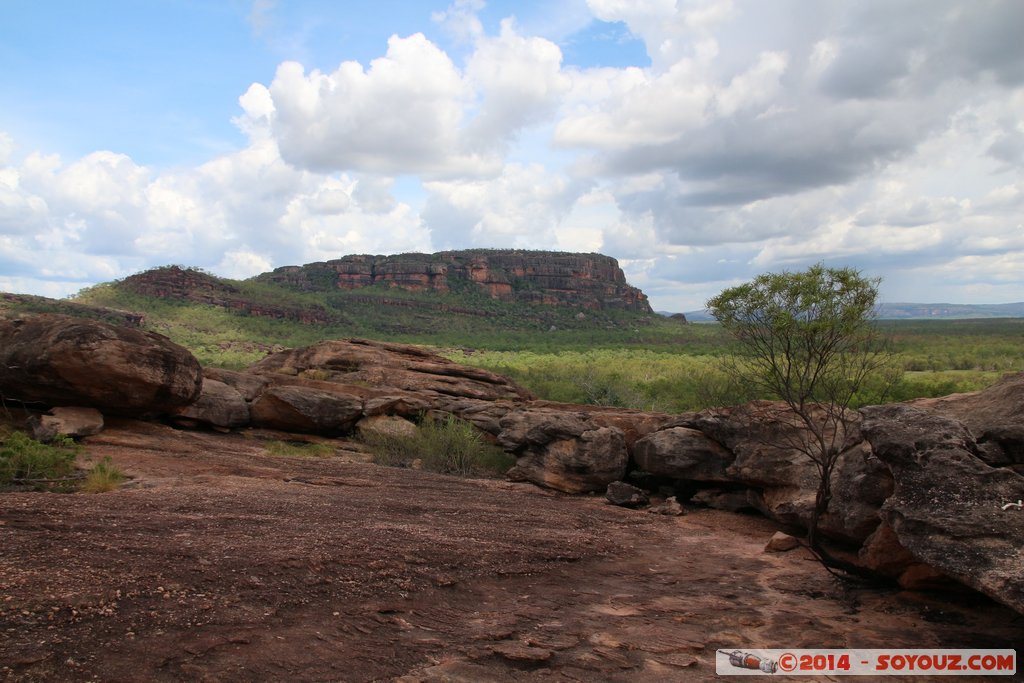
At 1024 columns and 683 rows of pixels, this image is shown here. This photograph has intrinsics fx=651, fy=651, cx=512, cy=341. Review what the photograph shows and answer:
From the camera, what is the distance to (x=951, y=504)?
6613mm

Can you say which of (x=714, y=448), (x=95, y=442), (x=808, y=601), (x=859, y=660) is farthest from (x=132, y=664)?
(x=714, y=448)

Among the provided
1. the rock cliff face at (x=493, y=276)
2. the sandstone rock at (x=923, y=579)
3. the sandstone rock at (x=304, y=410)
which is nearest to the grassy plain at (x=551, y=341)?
the rock cliff face at (x=493, y=276)

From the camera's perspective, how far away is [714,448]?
14.7 metres

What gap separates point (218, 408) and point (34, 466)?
8.43 meters

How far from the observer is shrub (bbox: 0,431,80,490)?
974 cm

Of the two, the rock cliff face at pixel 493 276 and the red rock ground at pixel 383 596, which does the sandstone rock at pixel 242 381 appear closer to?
the red rock ground at pixel 383 596

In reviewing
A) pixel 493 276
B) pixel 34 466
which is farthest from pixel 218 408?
pixel 493 276

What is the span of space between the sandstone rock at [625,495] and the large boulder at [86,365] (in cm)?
1067

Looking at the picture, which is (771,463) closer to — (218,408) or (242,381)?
(218,408)

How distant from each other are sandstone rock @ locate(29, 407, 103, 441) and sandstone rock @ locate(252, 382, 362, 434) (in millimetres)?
4993

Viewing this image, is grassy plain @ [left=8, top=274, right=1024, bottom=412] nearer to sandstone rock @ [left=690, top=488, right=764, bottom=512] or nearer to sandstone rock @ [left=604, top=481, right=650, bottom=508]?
sandstone rock @ [left=690, top=488, right=764, bottom=512]

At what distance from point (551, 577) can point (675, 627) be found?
1860 millimetres

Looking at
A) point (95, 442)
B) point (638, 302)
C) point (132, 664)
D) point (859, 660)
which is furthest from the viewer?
point (638, 302)

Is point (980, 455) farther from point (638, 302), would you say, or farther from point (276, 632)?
point (638, 302)
